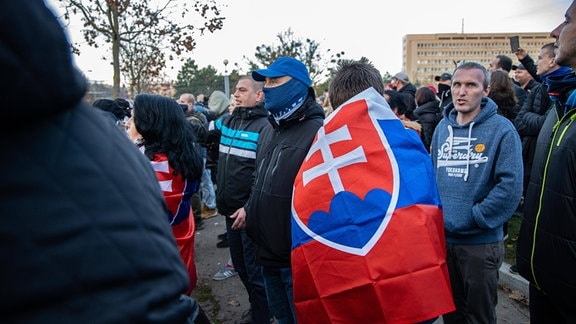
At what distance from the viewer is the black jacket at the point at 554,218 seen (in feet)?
6.47

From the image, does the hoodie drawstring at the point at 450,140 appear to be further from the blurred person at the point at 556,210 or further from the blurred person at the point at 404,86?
the blurred person at the point at 404,86

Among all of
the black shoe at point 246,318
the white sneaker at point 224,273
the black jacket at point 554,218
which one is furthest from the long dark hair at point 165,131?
the black jacket at point 554,218

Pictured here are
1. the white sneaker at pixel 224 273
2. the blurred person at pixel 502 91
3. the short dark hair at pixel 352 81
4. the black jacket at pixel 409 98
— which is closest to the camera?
the short dark hair at pixel 352 81

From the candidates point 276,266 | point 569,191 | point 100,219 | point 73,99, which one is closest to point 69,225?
point 100,219

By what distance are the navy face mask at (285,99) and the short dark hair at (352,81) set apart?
0.42 m

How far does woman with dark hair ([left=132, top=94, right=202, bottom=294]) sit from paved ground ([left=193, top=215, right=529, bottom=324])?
1.14 meters

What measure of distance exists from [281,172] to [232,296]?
232cm

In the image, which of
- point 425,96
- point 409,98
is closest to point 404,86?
point 409,98

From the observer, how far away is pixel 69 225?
2.17ft

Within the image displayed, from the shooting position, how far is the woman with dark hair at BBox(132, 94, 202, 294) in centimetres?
289

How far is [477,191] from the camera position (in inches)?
102

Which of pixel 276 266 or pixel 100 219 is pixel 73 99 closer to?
pixel 100 219

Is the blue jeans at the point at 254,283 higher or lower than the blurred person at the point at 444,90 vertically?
lower

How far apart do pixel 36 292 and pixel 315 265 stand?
57.6 inches
